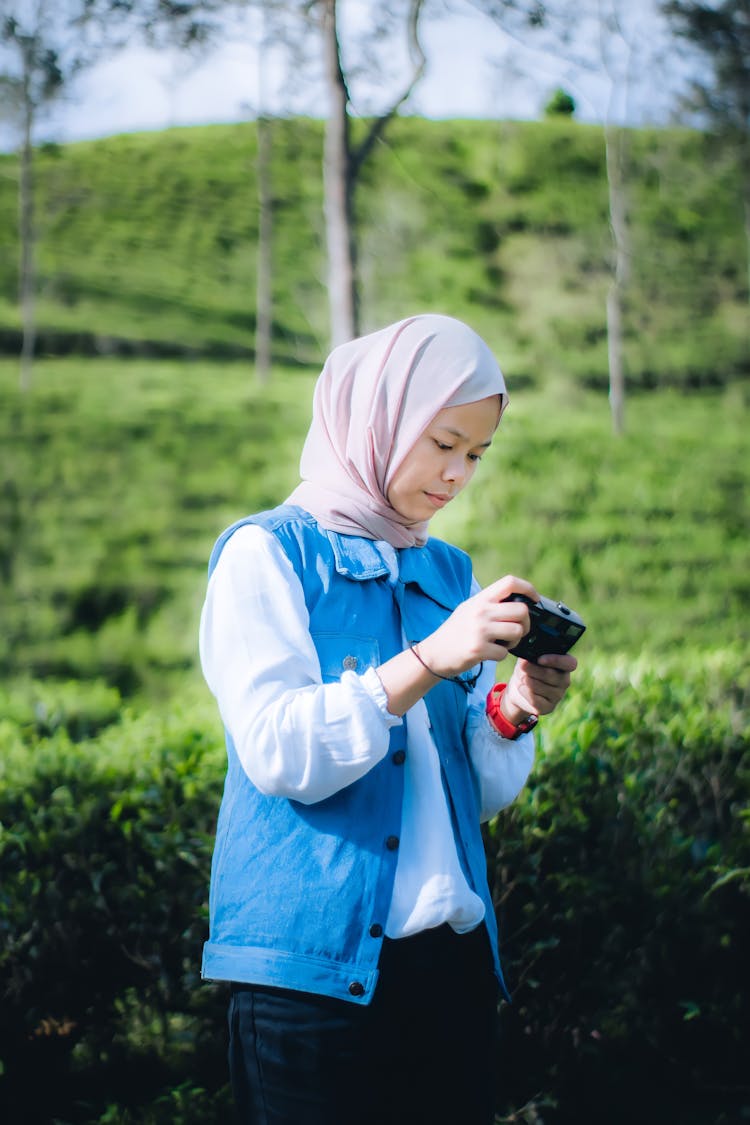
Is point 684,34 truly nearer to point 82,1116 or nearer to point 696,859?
point 696,859

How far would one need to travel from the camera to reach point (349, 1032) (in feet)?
4.47

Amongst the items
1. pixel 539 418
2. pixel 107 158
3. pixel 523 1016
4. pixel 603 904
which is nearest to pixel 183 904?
pixel 523 1016

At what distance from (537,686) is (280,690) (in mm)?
373

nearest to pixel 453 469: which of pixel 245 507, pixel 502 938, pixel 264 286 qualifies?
pixel 502 938

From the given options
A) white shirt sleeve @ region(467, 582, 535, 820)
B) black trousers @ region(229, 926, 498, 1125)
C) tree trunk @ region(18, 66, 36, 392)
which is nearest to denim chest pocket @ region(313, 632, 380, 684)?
white shirt sleeve @ region(467, 582, 535, 820)

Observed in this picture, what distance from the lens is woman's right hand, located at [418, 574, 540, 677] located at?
1303 millimetres

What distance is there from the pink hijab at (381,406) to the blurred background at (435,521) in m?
1.36

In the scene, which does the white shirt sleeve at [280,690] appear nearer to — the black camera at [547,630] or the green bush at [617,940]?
the black camera at [547,630]

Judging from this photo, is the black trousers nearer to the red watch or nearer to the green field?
the red watch

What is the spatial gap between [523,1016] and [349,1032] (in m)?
1.43

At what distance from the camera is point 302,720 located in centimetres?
132

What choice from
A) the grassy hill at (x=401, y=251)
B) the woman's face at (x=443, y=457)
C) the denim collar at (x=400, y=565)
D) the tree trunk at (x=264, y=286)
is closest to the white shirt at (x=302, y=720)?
the denim collar at (x=400, y=565)

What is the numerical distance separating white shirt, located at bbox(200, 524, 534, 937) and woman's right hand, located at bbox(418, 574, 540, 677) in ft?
0.29

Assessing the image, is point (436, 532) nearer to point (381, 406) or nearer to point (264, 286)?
point (264, 286)
